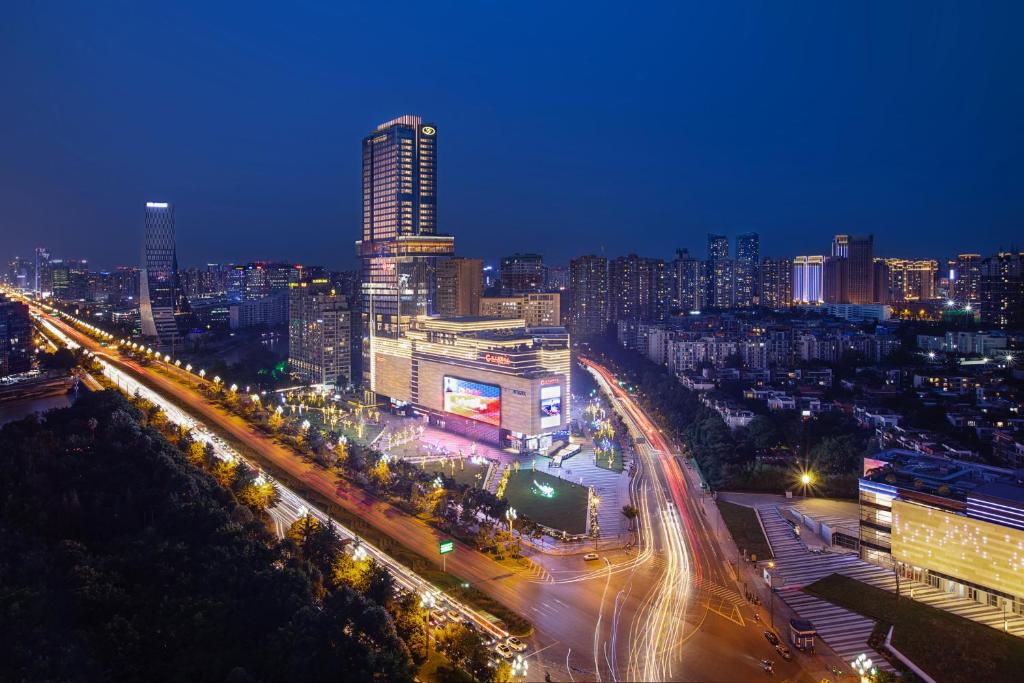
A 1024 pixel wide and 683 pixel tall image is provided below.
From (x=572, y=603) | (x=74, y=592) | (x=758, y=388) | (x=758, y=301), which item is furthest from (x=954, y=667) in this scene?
(x=758, y=301)

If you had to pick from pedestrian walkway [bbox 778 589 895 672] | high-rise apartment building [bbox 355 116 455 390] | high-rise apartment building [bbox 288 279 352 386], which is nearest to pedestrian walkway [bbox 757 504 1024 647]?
pedestrian walkway [bbox 778 589 895 672]

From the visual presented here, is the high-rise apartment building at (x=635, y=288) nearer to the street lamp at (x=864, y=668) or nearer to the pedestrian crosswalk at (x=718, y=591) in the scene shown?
the pedestrian crosswalk at (x=718, y=591)

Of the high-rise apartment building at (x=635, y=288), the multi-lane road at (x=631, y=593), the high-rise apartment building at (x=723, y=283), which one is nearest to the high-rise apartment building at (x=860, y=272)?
the high-rise apartment building at (x=723, y=283)

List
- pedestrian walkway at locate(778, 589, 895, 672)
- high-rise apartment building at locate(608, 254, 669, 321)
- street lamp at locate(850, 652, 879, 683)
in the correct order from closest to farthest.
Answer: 1. street lamp at locate(850, 652, 879, 683)
2. pedestrian walkway at locate(778, 589, 895, 672)
3. high-rise apartment building at locate(608, 254, 669, 321)

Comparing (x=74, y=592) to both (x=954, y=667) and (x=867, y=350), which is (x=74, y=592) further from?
(x=867, y=350)

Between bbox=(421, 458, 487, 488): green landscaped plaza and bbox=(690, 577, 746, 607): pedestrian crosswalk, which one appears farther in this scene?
bbox=(421, 458, 487, 488): green landscaped plaza

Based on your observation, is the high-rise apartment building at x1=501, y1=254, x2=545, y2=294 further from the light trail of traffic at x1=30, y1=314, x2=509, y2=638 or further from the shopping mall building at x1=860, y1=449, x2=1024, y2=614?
the shopping mall building at x1=860, y1=449, x2=1024, y2=614
